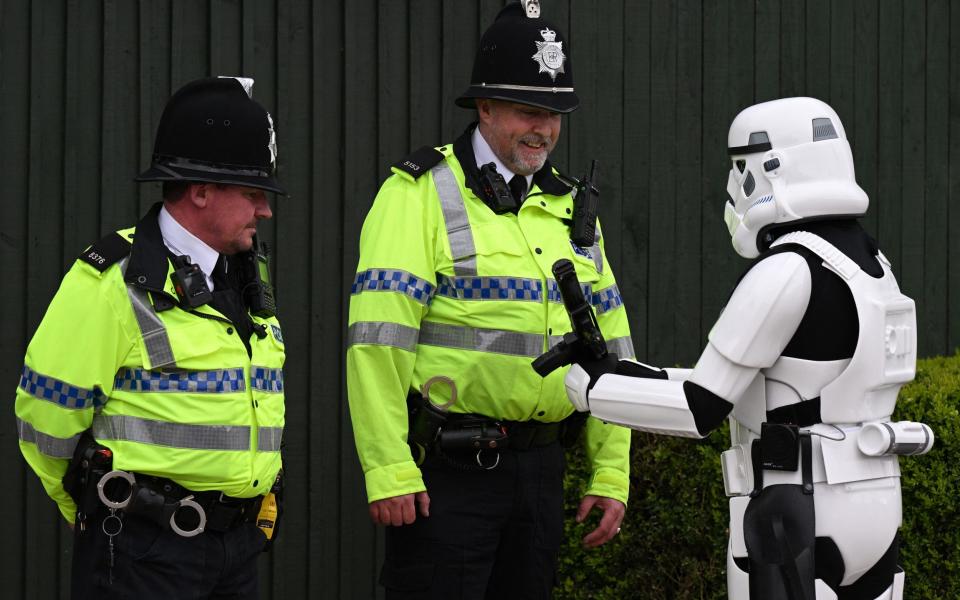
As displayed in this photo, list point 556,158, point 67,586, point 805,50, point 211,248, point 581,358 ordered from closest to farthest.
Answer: point 211,248 < point 581,358 < point 67,586 < point 556,158 < point 805,50

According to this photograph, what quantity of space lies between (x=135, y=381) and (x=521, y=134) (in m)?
1.64

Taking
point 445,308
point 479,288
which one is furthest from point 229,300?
point 479,288

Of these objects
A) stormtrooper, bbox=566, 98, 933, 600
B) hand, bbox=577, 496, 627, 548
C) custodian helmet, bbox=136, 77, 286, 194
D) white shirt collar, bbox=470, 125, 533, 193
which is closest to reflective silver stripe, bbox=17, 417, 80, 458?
custodian helmet, bbox=136, 77, 286, 194

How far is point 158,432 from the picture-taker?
12.3 feet

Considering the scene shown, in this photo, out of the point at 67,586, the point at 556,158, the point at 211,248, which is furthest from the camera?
the point at 556,158

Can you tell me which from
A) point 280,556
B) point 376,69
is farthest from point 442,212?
point 280,556

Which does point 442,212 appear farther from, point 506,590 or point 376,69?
point 376,69

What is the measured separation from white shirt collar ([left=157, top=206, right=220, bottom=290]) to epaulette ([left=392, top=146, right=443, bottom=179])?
0.86 m

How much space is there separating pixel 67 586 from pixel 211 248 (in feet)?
8.95

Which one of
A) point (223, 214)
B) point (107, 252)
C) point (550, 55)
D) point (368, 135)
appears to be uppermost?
point (550, 55)

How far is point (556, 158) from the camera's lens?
21.9ft

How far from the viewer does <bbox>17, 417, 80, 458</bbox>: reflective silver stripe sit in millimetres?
3777

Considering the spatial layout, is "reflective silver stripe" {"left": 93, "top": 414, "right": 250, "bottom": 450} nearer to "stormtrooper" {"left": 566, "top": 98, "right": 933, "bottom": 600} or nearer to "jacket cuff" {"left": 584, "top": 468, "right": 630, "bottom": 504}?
"stormtrooper" {"left": 566, "top": 98, "right": 933, "bottom": 600}

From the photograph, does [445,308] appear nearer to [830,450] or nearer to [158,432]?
[158,432]
